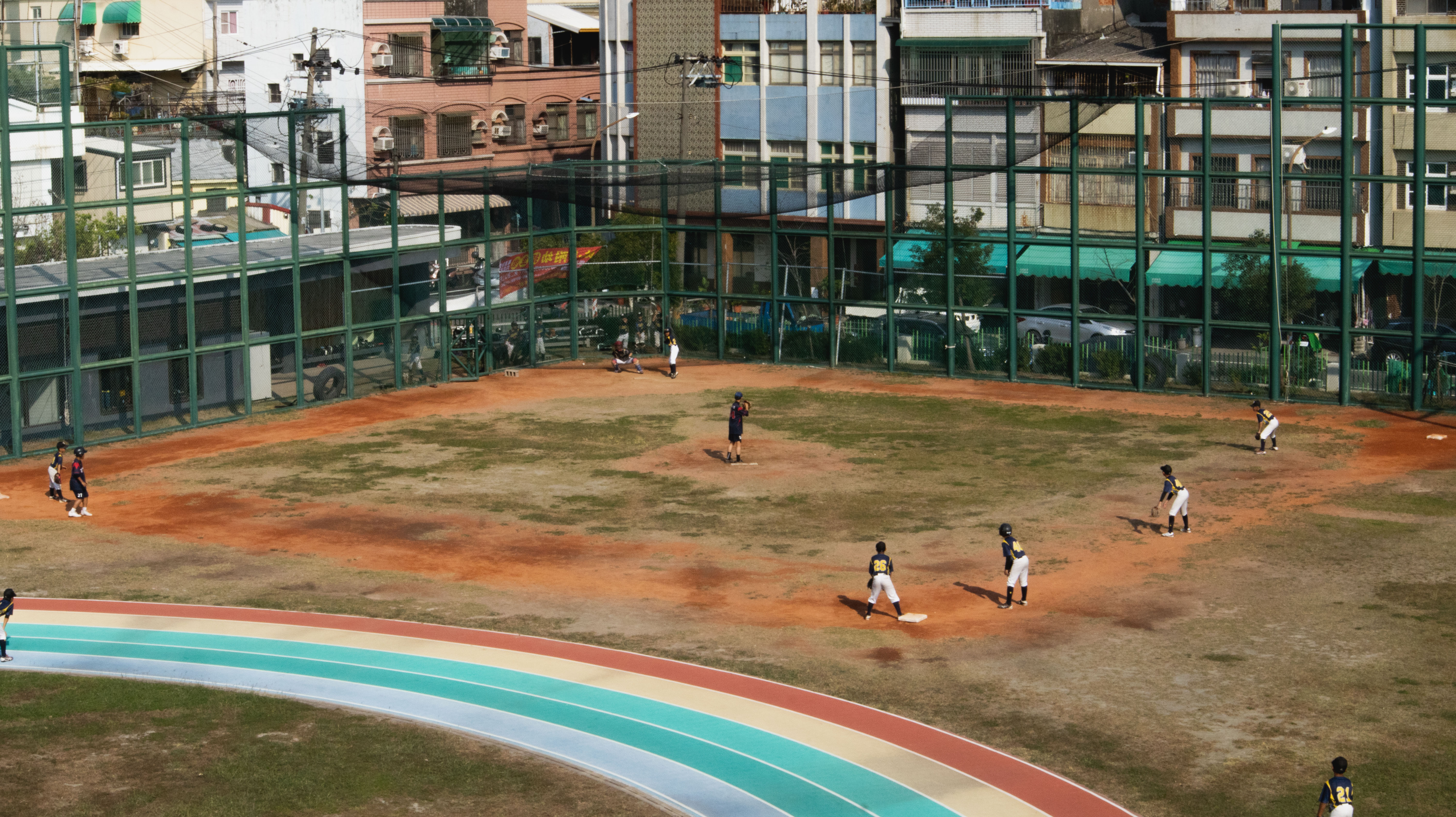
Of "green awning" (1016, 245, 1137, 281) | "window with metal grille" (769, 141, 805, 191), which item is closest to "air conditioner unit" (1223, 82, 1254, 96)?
"green awning" (1016, 245, 1137, 281)

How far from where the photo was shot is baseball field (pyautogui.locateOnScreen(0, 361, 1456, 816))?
19.7 meters

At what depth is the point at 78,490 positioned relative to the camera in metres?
31.5

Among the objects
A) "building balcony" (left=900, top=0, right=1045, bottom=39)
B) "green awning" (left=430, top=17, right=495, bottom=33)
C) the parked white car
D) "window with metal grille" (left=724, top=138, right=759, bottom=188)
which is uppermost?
"green awning" (left=430, top=17, right=495, bottom=33)

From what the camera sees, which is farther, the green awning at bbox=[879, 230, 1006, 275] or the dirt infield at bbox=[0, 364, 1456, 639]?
the green awning at bbox=[879, 230, 1006, 275]

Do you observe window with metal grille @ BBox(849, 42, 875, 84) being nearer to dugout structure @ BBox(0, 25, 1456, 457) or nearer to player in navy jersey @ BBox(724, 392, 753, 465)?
dugout structure @ BBox(0, 25, 1456, 457)

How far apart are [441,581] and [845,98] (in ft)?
130

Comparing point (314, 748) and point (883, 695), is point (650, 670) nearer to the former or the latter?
point (883, 695)

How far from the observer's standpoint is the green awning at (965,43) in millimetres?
60125

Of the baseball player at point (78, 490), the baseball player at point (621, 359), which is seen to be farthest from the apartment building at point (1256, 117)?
the baseball player at point (78, 490)

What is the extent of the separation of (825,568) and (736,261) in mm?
21906

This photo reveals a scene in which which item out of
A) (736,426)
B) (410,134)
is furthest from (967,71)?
(736,426)

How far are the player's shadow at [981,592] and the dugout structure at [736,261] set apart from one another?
18.0 meters

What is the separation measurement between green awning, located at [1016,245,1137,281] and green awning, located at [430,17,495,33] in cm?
3701

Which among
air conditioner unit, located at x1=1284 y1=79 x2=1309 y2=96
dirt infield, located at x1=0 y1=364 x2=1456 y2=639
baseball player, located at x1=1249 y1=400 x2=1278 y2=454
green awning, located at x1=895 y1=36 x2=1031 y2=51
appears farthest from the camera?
green awning, located at x1=895 y1=36 x2=1031 y2=51
